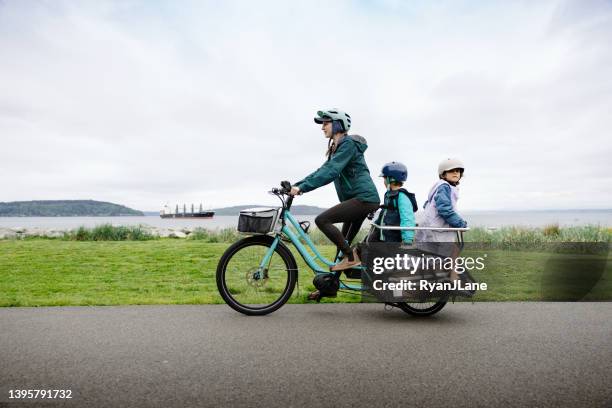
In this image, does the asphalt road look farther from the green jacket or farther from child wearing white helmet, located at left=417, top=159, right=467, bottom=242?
the green jacket

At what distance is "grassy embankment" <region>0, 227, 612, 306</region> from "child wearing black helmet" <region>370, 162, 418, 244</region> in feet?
2.52

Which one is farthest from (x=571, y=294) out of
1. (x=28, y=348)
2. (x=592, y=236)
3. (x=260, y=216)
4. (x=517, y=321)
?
(x=592, y=236)

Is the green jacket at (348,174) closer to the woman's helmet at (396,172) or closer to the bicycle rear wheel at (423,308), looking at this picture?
the woman's helmet at (396,172)

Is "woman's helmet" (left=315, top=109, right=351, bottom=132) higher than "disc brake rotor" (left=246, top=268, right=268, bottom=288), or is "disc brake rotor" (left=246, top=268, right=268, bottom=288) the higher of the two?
"woman's helmet" (left=315, top=109, right=351, bottom=132)

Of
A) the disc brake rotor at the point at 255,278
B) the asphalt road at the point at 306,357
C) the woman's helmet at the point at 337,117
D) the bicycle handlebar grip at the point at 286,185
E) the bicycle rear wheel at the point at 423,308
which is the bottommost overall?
the asphalt road at the point at 306,357

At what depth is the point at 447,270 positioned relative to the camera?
5438mm

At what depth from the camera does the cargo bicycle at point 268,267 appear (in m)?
5.53

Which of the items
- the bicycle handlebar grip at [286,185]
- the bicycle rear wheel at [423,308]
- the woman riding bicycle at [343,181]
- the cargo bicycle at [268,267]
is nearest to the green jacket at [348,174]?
the woman riding bicycle at [343,181]

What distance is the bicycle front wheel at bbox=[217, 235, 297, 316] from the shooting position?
5609mm

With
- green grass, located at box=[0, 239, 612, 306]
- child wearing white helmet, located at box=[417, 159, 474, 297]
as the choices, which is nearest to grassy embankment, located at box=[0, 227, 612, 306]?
green grass, located at box=[0, 239, 612, 306]

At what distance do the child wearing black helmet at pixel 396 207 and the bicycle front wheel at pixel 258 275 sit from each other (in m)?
1.05

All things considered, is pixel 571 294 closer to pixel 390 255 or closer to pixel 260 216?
pixel 390 255

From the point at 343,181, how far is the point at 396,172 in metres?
0.61

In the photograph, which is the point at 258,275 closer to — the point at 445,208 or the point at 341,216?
the point at 341,216
